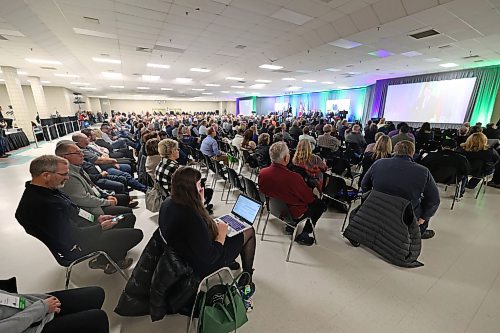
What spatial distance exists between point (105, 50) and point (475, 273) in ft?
31.5

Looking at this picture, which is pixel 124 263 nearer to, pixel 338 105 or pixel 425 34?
pixel 425 34

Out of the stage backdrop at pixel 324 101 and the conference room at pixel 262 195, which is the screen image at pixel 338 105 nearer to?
the stage backdrop at pixel 324 101

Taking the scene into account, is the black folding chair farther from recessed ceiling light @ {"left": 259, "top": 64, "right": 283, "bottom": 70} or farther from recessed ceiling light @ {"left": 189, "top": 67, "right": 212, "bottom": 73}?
recessed ceiling light @ {"left": 189, "top": 67, "right": 212, "bottom": 73}

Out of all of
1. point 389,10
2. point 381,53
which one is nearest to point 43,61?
point 389,10

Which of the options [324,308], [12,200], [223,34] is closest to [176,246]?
[324,308]

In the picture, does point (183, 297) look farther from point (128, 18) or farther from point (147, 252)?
point (128, 18)

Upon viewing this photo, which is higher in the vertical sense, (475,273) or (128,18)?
(128,18)

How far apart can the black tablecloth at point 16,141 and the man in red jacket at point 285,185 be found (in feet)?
34.3

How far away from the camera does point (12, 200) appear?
13.3 feet

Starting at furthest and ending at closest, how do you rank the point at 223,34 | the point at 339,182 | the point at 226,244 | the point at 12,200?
the point at 223,34 → the point at 12,200 → the point at 339,182 → the point at 226,244

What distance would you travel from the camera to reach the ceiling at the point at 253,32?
4199 millimetres

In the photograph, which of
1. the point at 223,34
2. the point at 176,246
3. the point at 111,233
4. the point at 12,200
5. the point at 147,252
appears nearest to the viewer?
the point at 176,246

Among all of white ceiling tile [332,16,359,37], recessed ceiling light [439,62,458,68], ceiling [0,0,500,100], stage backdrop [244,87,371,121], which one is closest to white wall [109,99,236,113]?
stage backdrop [244,87,371,121]

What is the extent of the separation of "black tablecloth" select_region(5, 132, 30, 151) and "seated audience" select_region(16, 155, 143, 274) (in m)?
9.49
